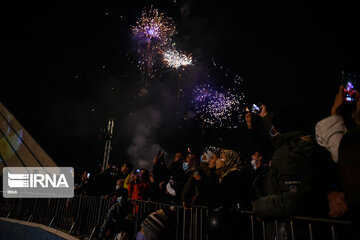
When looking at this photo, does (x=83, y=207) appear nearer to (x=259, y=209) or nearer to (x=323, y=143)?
(x=259, y=209)

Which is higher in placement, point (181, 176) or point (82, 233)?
point (181, 176)

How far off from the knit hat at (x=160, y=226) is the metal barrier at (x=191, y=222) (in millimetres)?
135

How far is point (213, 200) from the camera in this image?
3.57 m

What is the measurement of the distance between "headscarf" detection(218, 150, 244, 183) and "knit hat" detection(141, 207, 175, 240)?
3.96 ft

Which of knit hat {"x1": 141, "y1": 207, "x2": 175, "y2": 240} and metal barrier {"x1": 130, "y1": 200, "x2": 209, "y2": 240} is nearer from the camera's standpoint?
metal barrier {"x1": 130, "y1": 200, "x2": 209, "y2": 240}

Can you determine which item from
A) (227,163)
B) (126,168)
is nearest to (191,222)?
(227,163)

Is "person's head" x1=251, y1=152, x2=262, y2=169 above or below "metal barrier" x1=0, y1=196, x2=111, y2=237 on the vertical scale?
above

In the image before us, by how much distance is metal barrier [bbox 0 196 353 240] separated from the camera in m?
2.39

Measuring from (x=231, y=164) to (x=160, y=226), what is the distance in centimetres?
167

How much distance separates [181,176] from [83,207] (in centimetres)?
459

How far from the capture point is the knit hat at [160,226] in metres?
4.02

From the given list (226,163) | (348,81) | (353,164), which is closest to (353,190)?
(353,164)

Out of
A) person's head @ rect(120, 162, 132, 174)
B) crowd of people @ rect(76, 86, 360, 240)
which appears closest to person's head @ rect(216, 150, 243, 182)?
crowd of people @ rect(76, 86, 360, 240)

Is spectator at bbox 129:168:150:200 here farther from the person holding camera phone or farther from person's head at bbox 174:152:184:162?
the person holding camera phone
